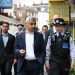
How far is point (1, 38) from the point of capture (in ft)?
30.1

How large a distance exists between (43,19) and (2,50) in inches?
805

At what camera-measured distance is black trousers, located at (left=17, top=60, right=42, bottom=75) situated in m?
7.95

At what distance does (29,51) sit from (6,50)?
1.36 metres

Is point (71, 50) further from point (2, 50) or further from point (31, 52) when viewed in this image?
point (2, 50)

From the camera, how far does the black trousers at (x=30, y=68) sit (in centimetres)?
795

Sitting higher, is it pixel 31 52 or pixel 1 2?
pixel 1 2

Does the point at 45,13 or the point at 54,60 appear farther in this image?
the point at 45,13

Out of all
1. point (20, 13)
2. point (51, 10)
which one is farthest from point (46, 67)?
point (20, 13)

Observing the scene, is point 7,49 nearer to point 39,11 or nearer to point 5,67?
point 5,67

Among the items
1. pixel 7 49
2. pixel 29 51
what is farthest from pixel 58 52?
pixel 7 49

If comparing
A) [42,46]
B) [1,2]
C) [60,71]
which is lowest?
[60,71]

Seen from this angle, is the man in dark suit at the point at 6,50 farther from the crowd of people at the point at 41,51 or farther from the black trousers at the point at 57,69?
the black trousers at the point at 57,69

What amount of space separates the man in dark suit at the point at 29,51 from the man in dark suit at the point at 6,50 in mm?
1074

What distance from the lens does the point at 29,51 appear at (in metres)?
8.00
